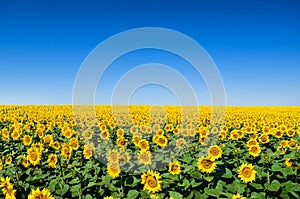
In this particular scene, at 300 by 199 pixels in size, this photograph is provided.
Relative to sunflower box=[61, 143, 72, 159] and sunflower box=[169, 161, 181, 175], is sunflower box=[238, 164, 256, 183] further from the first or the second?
sunflower box=[61, 143, 72, 159]

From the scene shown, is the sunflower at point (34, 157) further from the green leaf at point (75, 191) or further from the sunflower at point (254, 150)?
the sunflower at point (254, 150)

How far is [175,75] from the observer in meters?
11.9

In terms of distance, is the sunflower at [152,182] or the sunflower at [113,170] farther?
the sunflower at [113,170]

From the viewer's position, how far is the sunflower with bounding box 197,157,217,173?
5.48m

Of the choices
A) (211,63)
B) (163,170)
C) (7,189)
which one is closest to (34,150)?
(7,189)

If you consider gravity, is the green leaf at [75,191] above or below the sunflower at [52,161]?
below

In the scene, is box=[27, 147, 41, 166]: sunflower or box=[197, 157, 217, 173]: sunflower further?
box=[27, 147, 41, 166]: sunflower

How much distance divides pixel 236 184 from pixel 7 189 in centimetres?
320

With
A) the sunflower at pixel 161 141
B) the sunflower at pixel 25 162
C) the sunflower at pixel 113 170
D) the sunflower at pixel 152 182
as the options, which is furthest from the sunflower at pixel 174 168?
the sunflower at pixel 25 162

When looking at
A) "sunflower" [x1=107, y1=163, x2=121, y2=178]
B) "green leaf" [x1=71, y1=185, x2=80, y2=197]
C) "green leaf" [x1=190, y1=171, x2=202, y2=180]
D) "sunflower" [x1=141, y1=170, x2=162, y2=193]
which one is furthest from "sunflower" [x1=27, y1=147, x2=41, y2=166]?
"green leaf" [x1=190, y1=171, x2=202, y2=180]

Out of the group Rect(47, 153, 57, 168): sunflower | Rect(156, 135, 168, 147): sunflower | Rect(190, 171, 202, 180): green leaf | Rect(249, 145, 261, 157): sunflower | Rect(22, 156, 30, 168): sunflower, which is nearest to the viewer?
Rect(190, 171, 202, 180): green leaf

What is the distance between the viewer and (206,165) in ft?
18.2

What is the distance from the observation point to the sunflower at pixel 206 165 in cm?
548

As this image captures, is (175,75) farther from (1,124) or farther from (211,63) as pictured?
(1,124)
